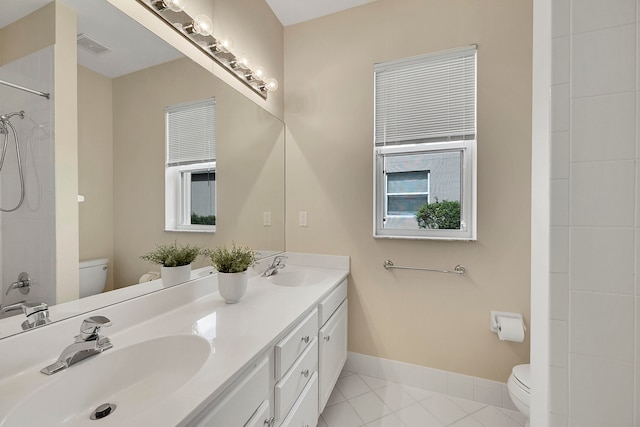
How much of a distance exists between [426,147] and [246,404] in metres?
1.74

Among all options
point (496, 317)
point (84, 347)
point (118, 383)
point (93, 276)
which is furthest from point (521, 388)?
point (93, 276)

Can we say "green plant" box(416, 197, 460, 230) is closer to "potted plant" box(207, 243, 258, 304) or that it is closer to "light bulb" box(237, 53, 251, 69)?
"potted plant" box(207, 243, 258, 304)

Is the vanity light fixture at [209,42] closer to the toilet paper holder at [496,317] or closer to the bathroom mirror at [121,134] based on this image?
the bathroom mirror at [121,134]

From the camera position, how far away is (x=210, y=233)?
1477mm

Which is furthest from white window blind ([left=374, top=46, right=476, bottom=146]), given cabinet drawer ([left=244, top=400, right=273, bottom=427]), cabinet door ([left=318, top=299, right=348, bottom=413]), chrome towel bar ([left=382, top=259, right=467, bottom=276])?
cabinet drawer ([left=244, top=400, right=273, bottom=427])

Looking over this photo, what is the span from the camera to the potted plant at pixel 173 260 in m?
1.17

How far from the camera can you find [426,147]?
6.11ft

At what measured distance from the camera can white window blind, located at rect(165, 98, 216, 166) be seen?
126 centimetres
